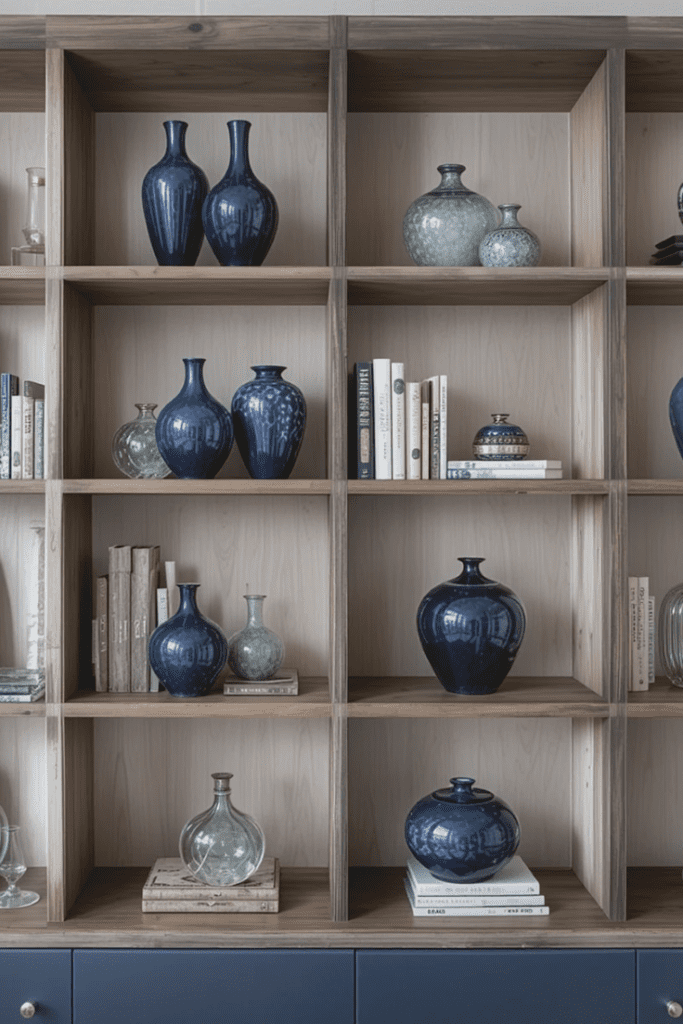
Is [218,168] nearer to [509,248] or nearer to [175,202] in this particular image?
[175,202]

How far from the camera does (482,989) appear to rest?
2.01m

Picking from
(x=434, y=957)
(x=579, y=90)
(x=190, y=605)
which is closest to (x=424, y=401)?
(x=190, y=605)

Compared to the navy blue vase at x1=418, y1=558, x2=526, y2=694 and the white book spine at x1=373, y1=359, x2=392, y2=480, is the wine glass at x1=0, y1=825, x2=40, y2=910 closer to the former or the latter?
the navy blue vase at x1=418, y1=558, x2=526, y2=694

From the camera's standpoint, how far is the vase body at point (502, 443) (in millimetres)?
2213

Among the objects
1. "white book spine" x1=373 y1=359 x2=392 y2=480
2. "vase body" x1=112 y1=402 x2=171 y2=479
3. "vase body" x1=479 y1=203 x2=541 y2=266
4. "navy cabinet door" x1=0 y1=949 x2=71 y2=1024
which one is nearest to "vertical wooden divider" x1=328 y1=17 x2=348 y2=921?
"white book spine" x1=373 y1=359 x2=392 y2=480

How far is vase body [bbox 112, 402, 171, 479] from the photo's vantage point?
2285 millimetres

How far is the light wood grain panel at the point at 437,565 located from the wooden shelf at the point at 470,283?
48 centimetres

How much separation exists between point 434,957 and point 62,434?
4.26 feet

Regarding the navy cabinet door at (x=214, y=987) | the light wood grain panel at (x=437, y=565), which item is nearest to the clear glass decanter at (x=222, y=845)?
the navy cabinet door at (x=214, y=987)

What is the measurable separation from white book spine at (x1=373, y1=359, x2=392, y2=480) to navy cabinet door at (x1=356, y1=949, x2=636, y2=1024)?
981 millimetres

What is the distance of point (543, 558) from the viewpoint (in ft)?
7.98

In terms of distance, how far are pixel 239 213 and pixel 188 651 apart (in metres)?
0.93

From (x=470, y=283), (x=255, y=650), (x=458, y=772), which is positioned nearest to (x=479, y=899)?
(x=458, y=772)

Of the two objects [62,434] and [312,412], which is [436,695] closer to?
[312,412]
